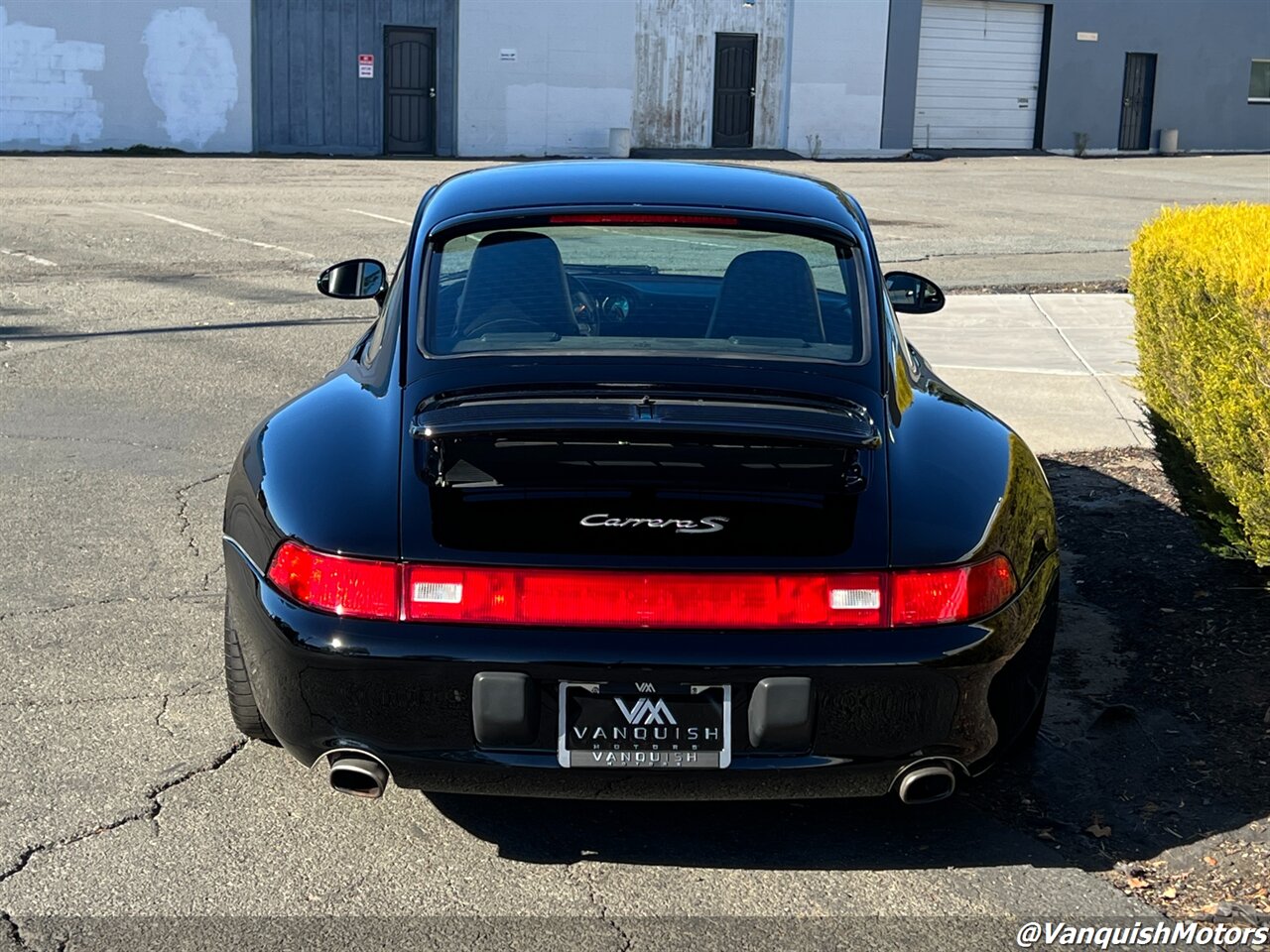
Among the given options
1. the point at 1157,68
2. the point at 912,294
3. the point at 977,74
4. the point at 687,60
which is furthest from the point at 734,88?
the point at 912,294

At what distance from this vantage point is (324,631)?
3.46 m

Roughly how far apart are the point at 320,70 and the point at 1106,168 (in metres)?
16.4

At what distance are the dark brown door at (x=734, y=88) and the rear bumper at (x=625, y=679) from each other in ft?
112

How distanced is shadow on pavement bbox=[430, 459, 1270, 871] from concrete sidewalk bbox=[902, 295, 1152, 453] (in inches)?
75.9

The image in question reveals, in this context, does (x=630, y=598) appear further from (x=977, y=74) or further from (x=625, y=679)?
(x=977, y=74)

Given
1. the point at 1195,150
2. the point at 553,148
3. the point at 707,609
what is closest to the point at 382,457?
the point at 707,609

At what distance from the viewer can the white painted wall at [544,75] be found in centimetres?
3412

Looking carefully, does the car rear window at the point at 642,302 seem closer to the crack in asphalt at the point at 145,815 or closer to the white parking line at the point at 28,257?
the crack in asphalt at the point at 145,815

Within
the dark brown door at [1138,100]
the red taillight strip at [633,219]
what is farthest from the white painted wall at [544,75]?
the red taillight strip at [633,219]

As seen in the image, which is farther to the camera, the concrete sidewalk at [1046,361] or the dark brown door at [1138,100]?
the dark brown door at [1138,100]

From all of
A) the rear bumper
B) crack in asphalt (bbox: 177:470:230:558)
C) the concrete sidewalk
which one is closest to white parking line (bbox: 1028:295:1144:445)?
the concrete sidewalk

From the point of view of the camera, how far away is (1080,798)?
418cm

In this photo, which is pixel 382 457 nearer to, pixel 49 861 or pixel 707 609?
pixel 707 609

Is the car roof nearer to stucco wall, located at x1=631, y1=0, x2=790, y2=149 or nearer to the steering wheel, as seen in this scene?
the steering wheel
